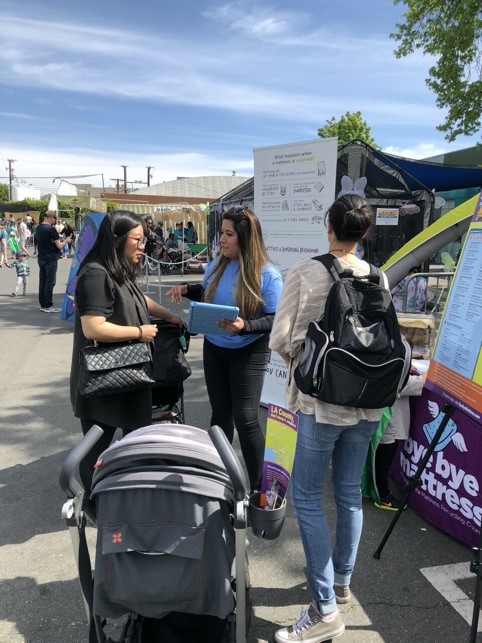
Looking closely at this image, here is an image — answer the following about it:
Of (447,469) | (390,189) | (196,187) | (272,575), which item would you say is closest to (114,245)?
(272,575)

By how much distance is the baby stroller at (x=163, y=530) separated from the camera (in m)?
1.49

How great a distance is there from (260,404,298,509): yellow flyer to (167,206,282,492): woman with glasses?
442mm

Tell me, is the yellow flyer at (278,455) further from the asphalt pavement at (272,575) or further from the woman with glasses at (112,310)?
the woman with glasses at (112,310)

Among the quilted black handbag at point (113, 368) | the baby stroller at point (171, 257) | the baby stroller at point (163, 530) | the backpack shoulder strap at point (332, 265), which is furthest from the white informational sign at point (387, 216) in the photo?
the baby stroller at point (171, 257)

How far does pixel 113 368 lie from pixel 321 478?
1.17 meters

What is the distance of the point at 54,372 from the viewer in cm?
600

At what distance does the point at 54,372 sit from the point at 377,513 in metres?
4.40

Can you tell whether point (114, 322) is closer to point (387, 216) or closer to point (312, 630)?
point (312, 630)

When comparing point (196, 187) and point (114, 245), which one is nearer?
point (114, 245)

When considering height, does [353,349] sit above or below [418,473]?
above

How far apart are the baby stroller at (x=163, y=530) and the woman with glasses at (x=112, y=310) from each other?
0.89m

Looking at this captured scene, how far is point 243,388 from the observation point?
2.75 meters

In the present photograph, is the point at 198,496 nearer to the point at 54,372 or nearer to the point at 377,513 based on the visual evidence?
the point at 377,513

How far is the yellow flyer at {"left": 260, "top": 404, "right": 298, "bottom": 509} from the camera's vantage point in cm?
215
